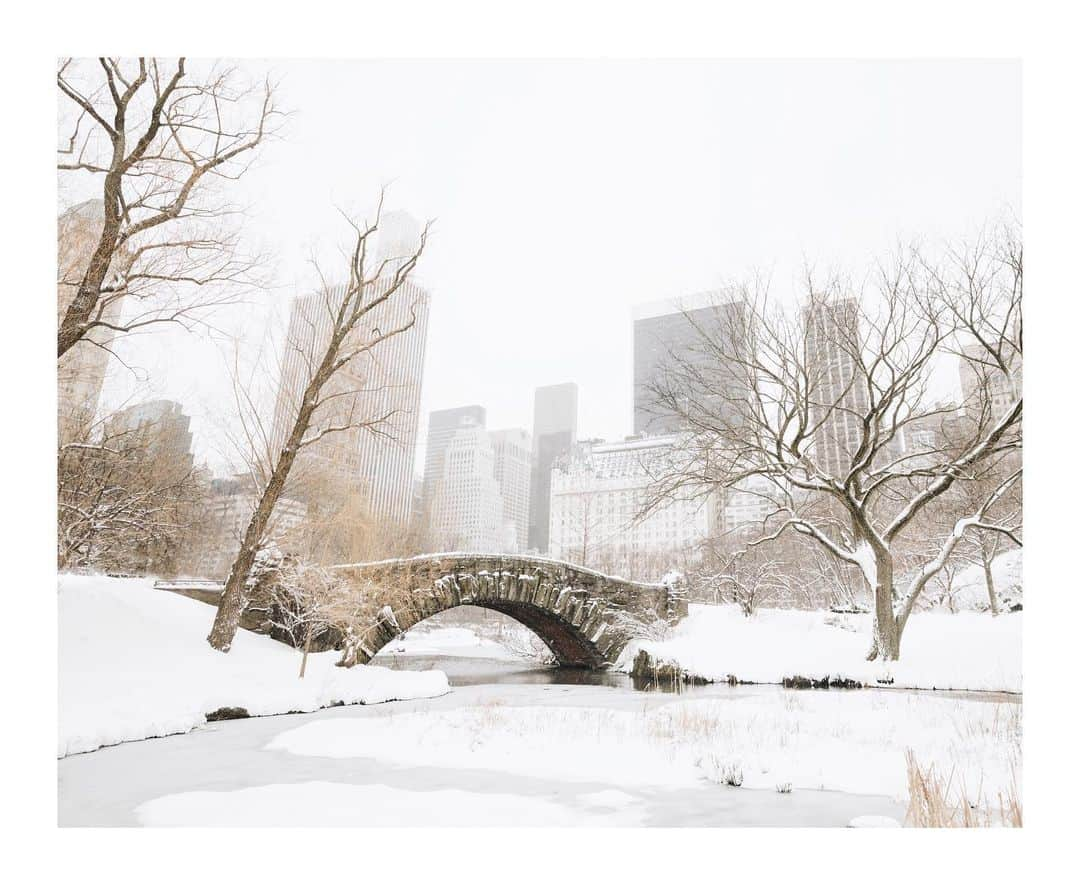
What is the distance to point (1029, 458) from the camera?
3.79 m

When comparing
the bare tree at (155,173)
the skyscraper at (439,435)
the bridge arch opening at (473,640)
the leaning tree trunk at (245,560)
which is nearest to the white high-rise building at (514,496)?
the bridge arch opening at (473,640)

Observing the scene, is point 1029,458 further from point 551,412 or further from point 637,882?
point 551,412

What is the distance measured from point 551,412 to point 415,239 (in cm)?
679

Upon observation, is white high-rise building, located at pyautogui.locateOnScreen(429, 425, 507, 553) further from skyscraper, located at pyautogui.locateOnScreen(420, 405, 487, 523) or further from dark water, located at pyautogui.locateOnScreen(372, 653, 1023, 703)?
dark water, located at pyautogui.locateOnScreen(372, 653, 1023, 703)

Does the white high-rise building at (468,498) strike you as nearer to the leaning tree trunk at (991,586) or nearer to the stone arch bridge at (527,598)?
the stone arch bridge at (527,598)

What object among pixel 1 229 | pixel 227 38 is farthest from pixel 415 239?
pixel 1 229

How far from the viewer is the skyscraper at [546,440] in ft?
35.0

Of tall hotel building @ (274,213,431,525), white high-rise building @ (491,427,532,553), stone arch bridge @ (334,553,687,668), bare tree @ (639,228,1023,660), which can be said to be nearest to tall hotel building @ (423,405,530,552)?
white high-rise building @ (491,427,532,553)

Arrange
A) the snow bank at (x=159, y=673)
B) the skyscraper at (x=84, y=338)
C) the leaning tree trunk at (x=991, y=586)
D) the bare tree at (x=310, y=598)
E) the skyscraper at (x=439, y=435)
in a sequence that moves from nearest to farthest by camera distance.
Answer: the snow bank at (x=159, y=673) < the skyscraper at (x=84, y=338) < the bare tree at (x=310, y=598) < the leaning tree trunk at (x=991, y=586) < the skyscraper at (x=439, y=435)

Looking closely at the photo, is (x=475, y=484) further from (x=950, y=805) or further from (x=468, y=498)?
(x=950, y=805)

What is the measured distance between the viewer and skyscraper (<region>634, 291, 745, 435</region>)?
684 cm

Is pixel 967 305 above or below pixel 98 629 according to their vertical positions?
above

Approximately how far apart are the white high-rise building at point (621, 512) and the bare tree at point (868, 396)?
0.98 m

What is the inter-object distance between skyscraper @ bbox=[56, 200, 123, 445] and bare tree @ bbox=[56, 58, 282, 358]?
0.02m
